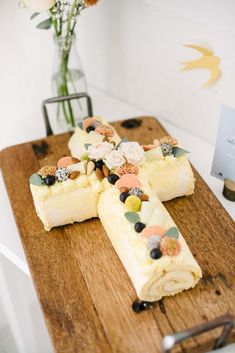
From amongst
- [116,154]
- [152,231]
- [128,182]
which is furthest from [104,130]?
[152,231]

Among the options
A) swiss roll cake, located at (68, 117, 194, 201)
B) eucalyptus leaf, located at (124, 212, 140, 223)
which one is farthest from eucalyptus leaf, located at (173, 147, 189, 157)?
eucalyptus leaf, located at (124, 212, 140, 223)

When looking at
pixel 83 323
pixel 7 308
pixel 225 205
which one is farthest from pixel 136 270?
pixel 7 308

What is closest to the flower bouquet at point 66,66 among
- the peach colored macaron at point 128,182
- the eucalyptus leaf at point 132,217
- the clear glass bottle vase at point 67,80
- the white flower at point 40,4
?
the clear glass bottle vase at point 67,80

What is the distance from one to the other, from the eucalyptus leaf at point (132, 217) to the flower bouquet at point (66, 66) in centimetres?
79

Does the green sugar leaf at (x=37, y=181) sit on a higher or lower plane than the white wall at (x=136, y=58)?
lower

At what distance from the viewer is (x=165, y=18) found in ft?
6.13

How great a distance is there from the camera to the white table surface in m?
1.63

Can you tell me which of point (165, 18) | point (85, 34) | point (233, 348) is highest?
point (165, 18)

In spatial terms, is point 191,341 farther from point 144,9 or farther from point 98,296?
point 144,9

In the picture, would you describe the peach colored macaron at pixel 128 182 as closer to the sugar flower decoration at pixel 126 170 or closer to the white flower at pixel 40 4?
the sugar flower decoration at pixel 126 170

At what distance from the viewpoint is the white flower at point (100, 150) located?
1.60m

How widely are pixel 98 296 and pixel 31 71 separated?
4.66 ft

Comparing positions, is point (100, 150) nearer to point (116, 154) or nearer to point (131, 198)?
point (116, 154)

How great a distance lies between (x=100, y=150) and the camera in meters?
1.61
